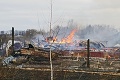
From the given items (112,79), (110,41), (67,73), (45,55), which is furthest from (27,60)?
(110,41)

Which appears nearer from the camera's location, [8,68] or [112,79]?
[112,79]

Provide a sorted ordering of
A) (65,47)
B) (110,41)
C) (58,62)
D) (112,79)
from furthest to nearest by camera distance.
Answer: (110,41) → (65,47) → (58,62) → (112,79)

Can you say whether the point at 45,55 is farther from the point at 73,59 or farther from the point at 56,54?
the point at 73,59

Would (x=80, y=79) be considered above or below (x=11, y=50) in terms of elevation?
below

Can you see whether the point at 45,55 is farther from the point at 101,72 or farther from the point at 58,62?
the point at 101,72

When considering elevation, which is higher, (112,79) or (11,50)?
(11,50)

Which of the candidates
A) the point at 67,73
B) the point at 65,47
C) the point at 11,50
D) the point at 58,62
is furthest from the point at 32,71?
the point at 65,47

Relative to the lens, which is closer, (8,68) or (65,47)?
(8,68)

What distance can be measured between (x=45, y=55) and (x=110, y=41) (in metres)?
29.4

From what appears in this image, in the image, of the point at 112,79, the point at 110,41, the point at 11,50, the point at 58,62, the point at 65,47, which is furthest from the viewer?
the point at 110,41

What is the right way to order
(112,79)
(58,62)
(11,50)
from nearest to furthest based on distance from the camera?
(112,79)
(58,62)
(11,50)

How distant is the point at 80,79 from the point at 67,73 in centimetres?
121

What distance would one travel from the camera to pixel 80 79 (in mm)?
16406

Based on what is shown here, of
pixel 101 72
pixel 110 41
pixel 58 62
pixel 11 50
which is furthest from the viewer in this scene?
pixel 110 41
